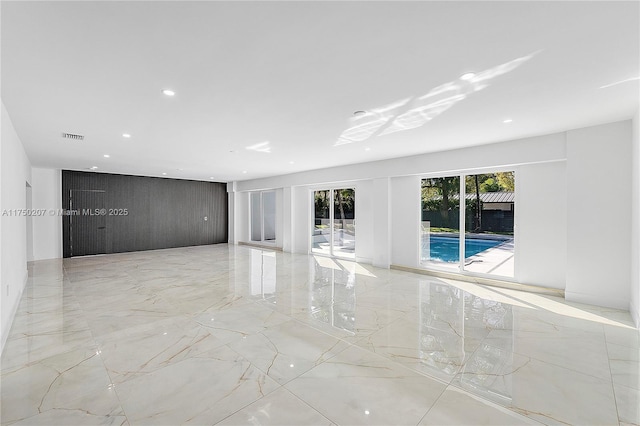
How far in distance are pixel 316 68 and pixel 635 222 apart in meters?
4.43

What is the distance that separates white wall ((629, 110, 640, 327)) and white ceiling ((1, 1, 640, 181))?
389 mm

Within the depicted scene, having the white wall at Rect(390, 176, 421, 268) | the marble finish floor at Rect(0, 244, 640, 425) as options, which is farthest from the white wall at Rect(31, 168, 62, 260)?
the white wall at Rect(390, 176, 421, 268)

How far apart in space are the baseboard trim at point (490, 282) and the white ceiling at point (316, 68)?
2.58 m

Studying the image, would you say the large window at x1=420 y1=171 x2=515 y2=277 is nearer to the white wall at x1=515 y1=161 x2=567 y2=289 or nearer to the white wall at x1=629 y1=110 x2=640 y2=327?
the white wall at x1=515 y1=161 x2=567 y2=289

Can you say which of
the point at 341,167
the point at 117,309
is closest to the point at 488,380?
the point at 117,309

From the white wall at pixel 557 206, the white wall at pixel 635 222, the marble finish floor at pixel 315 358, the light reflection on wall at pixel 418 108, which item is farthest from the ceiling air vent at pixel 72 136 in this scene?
the white wall at pixel 635 222

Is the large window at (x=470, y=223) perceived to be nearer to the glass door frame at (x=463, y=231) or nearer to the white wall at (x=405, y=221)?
the glass door frame at (x=463, y=231)

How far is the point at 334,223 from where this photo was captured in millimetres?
8648

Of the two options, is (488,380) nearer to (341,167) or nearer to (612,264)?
(612,264)

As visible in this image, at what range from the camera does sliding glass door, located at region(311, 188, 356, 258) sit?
8.30m

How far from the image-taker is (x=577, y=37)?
6.95 ft

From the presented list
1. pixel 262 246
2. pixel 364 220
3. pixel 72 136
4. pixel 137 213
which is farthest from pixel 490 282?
pixel 137 213

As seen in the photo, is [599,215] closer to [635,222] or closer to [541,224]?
[635,222]

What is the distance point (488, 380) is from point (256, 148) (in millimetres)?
4910
